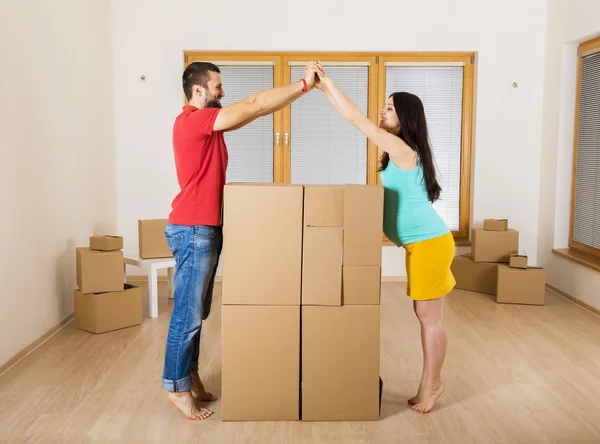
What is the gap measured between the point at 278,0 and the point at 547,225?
2.96 metres

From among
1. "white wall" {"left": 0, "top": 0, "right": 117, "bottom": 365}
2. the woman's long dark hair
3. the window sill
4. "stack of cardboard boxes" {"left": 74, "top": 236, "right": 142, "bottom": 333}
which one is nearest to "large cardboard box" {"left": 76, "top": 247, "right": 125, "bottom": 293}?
"stack of cardboard boxes" {"left": 74, "top": 236, "right": 142, "bottom": 333}

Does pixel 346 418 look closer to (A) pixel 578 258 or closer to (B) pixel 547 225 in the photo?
(A) pixel 578 258

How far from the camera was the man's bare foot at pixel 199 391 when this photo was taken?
2791 mm

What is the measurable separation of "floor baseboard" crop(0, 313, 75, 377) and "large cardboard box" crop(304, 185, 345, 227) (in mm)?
1843

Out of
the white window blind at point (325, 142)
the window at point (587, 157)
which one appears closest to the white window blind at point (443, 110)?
the white window blind at point (325, 142)

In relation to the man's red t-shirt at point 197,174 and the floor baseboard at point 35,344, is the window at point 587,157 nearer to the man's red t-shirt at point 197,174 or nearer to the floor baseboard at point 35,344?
the man's red t-shirt at point 197,174

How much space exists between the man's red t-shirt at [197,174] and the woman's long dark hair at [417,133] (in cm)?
76

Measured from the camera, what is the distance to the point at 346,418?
2572 mm

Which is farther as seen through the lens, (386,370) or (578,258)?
(578,258)

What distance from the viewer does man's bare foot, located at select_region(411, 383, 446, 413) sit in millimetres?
2682

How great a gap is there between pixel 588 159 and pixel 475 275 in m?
1.24

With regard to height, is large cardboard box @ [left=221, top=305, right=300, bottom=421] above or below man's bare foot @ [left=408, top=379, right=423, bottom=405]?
above

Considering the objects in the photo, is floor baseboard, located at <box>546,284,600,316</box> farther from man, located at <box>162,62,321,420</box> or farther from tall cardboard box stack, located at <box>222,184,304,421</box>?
man, located at <box>162,62,321,420</box>

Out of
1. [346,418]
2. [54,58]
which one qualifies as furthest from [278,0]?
[346,418]
